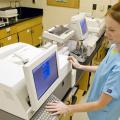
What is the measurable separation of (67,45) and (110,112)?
3.92ft

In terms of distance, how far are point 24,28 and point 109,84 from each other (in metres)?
3.27

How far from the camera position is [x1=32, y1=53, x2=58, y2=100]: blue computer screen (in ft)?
3.52

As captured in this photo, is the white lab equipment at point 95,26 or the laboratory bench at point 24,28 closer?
the white lab equipment at point 95,26

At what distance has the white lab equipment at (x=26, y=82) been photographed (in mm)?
1032

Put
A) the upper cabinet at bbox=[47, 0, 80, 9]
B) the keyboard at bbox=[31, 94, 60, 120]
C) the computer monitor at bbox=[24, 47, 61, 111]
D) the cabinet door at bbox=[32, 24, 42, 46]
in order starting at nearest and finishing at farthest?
1. the computer monitor at bbox=[24, 47, 61, 111]
2. the keyboard at bbox=[31, 94, 60, 120]
3. the upper cabinet at bbox=[47, 0, 80, 9]
4. the cabinet door at bbox=[32, 24, 42, 46]

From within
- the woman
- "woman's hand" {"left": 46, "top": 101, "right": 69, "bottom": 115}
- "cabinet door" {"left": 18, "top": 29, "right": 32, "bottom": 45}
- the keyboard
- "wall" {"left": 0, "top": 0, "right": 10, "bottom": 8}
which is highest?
"wall" {"left": 0, "top": 0, "right": 10, "bottom": 8}

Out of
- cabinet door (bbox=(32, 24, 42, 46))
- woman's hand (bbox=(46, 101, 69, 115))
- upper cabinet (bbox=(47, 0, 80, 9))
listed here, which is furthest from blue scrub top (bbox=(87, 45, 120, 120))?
cabinet door (bbox=(32, 24, 42, 46))

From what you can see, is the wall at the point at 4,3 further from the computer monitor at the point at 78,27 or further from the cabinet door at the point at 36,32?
the computer monitor at the point at 78,27

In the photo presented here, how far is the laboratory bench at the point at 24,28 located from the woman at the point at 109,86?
8.66 ft

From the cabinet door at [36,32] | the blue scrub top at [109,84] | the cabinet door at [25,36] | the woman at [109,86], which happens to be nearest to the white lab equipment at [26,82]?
the woman at [109,86]

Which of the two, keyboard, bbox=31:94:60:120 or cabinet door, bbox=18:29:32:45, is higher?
keyboard, bbox=31:94:60:120

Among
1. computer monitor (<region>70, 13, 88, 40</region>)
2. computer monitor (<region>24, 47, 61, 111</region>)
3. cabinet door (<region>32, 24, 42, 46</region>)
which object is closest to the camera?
computer monitor (<region>24, 47, 61, 111</region>)

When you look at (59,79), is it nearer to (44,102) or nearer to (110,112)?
(44,102)

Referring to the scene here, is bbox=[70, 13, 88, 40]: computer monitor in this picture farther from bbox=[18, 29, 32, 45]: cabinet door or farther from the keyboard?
bbox=[18, 29, 32, 45]: cabinet door
